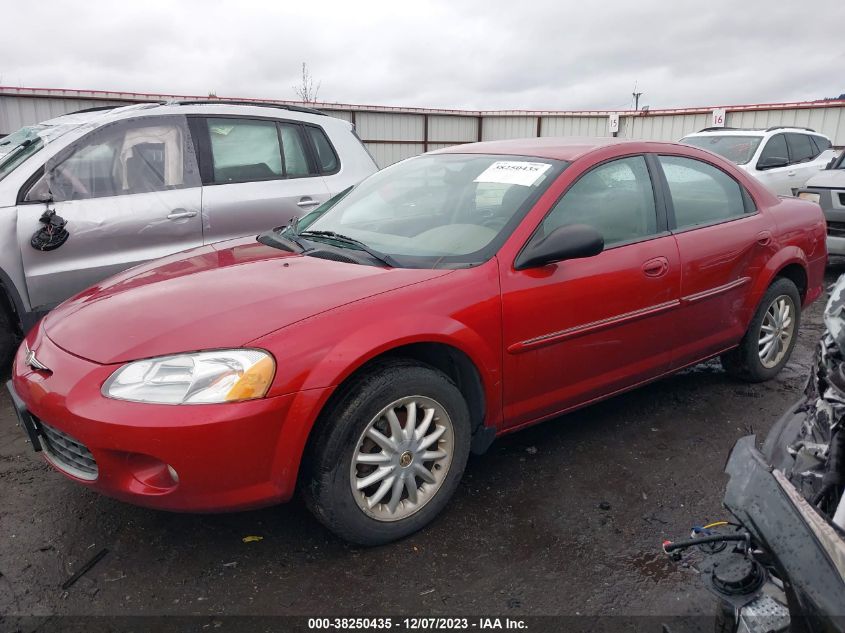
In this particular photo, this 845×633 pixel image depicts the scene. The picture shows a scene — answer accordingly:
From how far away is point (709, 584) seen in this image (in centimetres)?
149

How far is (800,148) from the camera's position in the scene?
33.7 feet

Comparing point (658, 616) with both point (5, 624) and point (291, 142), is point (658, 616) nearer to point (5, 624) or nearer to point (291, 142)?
point (5, 624)

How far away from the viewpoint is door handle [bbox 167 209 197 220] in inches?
178

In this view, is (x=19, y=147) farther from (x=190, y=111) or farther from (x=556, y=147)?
(x=556, y=147)

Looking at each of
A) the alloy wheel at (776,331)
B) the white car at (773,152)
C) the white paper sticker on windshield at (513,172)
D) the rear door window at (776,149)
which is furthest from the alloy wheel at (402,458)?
the rear door window at (776,149)

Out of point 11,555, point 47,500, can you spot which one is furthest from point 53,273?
point 11,555

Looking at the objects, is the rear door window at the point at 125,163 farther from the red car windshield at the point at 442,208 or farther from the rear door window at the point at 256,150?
the red car windshield at the point at 442,208

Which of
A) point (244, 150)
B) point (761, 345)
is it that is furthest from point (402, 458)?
point (244, 150)

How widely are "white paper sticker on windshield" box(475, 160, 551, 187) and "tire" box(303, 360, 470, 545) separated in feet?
3.56

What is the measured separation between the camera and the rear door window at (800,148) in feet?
33.0

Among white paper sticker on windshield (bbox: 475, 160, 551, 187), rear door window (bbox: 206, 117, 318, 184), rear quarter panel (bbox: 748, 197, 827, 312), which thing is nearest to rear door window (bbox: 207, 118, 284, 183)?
rear door window (bbox: 206, 117, 318, 184)

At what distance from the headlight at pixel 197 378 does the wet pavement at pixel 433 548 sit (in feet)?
2.34

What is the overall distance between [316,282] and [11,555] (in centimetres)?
155

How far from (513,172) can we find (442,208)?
38cm
